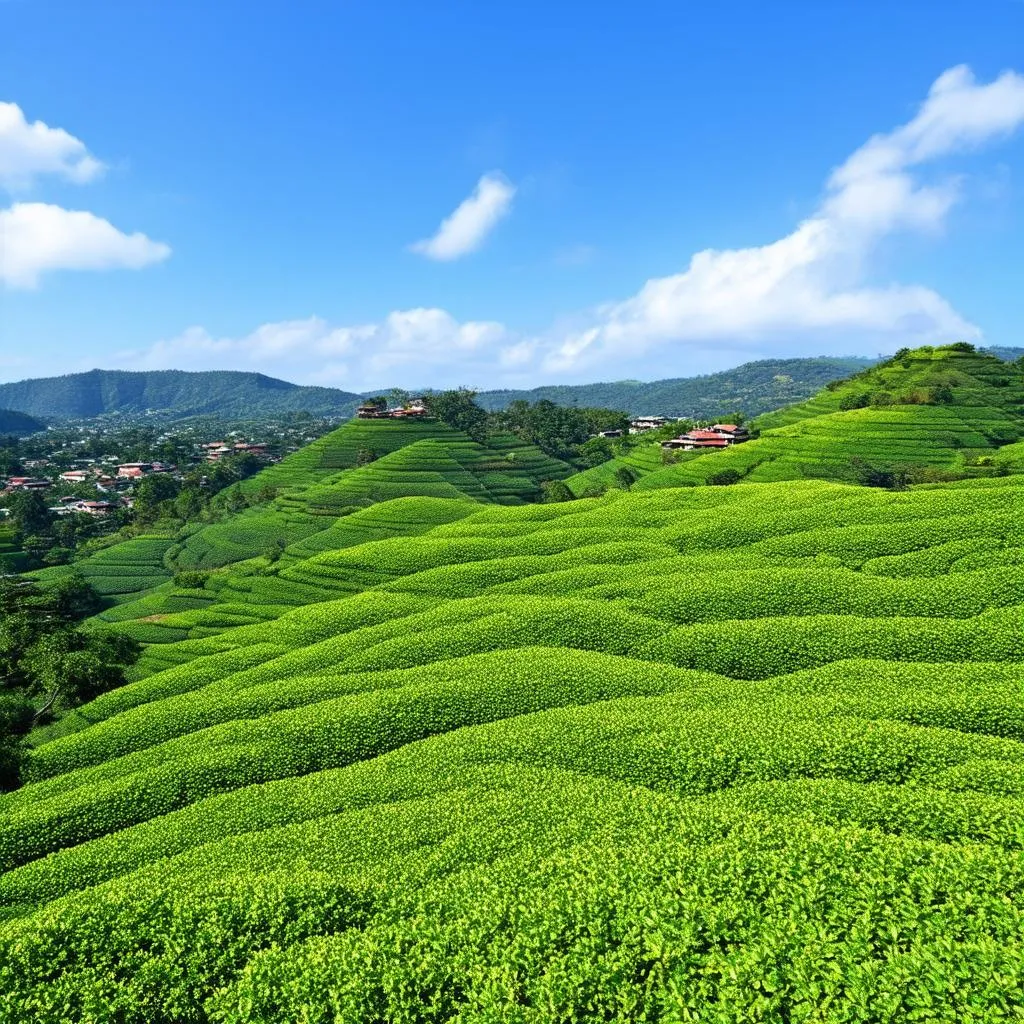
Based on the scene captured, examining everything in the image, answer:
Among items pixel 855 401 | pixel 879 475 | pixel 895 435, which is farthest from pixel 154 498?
pixel 855 401

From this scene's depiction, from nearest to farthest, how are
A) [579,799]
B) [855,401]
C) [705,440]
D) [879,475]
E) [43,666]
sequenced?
[579,799], [43,666], [879,475], [705,440], [855,401]

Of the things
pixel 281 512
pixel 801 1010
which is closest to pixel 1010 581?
pixel 801 1010

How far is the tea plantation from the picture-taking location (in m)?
15.2

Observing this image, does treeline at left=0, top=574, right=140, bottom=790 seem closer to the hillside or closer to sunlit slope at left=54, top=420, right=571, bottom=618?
sunlit slope at left=54, top=420, right=571, bottom=618

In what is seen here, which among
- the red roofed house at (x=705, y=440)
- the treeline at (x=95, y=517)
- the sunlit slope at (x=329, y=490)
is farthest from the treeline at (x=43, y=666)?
the red roofed house at (x=705, y=440)

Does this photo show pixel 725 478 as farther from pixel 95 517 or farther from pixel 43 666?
pixel 95 517

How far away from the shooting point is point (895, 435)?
101938mm

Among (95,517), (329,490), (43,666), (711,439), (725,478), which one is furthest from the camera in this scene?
(95,517)

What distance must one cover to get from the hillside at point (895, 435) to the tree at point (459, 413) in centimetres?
5344

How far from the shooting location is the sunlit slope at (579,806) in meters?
15.2

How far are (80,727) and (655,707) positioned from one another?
134ft

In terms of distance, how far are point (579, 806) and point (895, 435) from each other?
100 meters

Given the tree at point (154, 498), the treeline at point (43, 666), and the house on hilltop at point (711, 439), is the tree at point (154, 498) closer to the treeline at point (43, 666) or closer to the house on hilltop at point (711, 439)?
the treeline at point (43, 666)

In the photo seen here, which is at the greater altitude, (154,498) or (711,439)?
(711,439)
